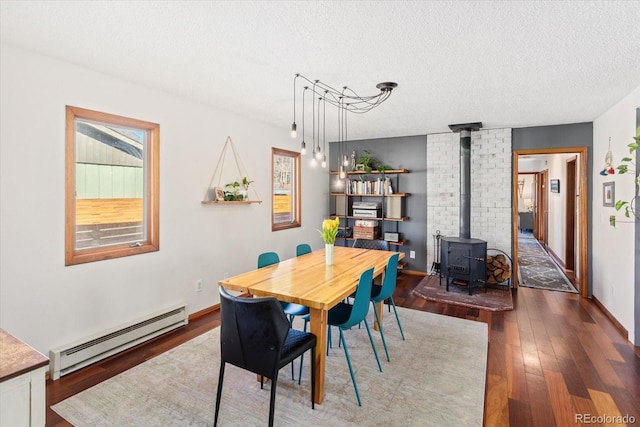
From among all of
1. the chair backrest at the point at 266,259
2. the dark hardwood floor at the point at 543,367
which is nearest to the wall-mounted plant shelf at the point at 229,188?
the chair backrest at the point at 266,259

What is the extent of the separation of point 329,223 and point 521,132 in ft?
11.9

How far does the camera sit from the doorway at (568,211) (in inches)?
174

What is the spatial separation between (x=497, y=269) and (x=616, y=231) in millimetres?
1565

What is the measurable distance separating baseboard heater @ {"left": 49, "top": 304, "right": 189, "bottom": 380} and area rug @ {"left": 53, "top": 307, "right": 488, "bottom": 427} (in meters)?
0.36

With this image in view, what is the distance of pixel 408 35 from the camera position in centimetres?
210

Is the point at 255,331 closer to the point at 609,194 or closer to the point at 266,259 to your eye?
the point at 266,259

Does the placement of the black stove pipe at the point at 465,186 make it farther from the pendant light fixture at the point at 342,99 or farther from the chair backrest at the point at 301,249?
the chair backrest at the point at 301,249

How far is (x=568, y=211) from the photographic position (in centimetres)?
592

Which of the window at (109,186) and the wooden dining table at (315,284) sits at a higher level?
the window at (109,186)

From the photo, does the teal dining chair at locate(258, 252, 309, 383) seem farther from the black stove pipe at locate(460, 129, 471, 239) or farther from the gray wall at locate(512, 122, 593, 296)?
the gray wall at locate(512, 122, 593, 296)

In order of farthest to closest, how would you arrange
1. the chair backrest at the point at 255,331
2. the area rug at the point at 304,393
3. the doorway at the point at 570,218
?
the doorway at the point at 570,218
the area rug at the point at 304,393
the chair backrest at the point at 255,331

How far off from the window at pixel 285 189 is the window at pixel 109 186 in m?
1.85

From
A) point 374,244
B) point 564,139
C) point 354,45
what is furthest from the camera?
point 564,139

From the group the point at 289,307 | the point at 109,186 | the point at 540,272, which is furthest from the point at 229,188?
the point at 540,272
